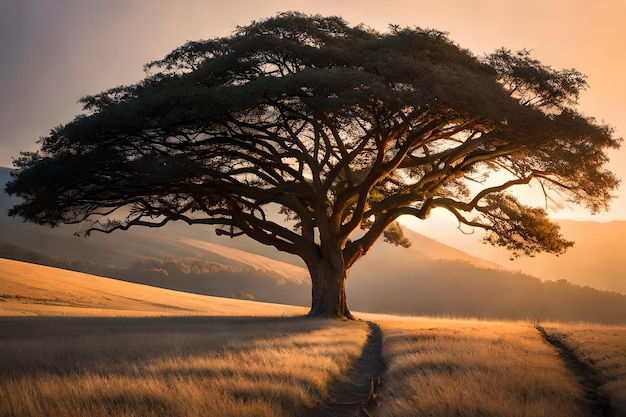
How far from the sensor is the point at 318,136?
23.0 metres

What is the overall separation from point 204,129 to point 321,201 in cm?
627

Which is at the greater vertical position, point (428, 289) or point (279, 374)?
point (428, 289)

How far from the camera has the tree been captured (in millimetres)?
18422

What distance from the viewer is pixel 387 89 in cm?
1773

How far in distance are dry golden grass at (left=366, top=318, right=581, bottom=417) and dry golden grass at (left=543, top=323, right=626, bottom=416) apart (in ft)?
1.61

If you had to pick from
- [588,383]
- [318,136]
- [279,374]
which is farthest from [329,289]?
[279,374]

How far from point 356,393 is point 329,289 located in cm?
1561

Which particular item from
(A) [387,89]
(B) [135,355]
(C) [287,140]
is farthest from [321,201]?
(B) [135,355]

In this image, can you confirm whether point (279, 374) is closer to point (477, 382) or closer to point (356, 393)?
Result: point (356, 393)

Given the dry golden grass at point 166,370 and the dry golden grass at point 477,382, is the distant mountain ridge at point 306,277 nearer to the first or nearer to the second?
the dry golden grass at point 166,370

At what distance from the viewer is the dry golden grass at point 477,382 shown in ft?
22.3

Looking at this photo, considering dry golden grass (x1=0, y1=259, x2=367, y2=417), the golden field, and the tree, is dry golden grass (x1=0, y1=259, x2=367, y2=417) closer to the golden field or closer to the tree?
the golden field

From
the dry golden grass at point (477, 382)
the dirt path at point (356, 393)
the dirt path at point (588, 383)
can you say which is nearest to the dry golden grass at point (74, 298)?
the dirt path at point (356, 393)

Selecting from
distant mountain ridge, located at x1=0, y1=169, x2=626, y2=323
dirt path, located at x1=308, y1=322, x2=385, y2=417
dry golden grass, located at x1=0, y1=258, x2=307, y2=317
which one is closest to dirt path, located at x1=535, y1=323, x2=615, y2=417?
dirt path, located at x1=308, y1=322, x2=385, y2=417
